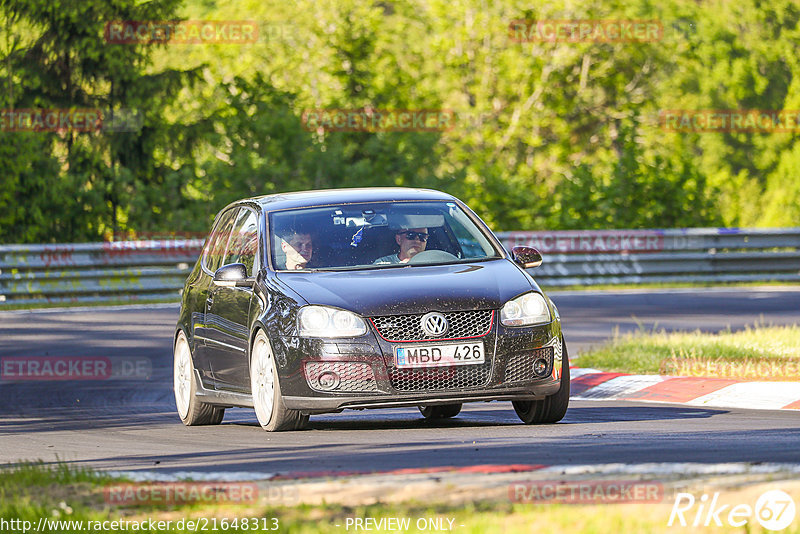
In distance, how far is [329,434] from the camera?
9.63 meters

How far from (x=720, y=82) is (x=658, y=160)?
37.8m

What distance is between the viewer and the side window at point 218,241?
38.1 ft

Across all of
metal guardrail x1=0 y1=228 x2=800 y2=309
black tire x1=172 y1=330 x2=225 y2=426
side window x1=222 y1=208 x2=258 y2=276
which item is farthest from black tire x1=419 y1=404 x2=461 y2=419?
metal guardrail x1=0 y1=228 x2=800 y2=309

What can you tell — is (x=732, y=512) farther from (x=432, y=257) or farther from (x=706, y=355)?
(x=706, y=355)

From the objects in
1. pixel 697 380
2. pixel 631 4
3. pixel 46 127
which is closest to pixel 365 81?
pixel 46 127

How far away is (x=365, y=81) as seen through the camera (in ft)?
130

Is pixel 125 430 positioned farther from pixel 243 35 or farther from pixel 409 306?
pixel 243 35

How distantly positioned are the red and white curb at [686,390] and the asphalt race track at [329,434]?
1.29 ft

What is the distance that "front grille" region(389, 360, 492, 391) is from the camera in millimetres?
9336

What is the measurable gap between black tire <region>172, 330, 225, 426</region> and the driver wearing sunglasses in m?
1.82

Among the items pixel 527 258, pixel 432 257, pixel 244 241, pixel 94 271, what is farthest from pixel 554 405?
pixel 94 271

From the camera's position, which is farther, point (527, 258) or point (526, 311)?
point (527, 258)

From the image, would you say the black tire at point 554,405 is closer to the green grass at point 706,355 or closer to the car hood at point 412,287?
the car hood at point 412,287

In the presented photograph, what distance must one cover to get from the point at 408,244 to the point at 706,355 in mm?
4149
